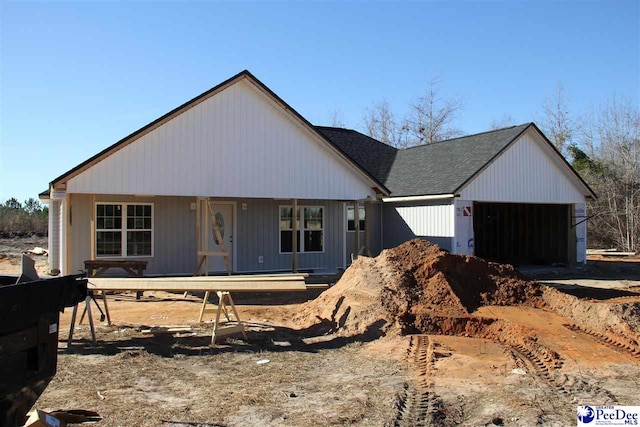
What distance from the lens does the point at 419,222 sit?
818 inches

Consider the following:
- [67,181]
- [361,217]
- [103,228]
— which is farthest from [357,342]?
[361,217]

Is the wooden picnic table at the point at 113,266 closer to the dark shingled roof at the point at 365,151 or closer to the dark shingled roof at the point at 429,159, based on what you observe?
the dark shingled roof at the point at 429,159

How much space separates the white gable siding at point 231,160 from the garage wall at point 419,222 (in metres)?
3.00

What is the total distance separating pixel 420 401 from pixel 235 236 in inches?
502

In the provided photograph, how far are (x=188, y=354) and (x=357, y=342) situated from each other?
8.78ft

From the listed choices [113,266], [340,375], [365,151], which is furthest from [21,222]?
[340,375]

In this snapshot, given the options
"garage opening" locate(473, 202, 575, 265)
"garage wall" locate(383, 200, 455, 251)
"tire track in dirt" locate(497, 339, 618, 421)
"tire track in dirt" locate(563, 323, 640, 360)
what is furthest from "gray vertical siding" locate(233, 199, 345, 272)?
"tire track in dirt" locate(497, 339, 618, 421)

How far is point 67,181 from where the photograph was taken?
1390 cm

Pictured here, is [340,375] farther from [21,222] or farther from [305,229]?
[21,222]

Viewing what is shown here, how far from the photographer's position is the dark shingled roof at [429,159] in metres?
20.3

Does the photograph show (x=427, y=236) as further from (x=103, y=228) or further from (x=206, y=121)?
(x=103, y=228)

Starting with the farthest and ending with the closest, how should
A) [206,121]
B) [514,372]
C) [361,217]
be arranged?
[361,217] < [206,121] < [514,372]

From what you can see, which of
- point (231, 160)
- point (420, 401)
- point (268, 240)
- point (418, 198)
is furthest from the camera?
point (418, 198)
